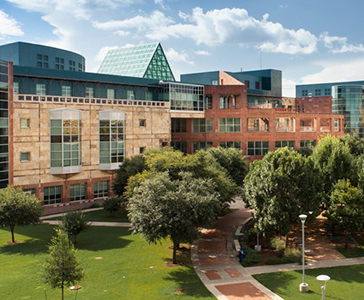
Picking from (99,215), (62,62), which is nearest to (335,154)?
(99,215)

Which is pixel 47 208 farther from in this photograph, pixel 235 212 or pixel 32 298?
pixel 32 298

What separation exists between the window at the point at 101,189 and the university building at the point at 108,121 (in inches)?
5.6

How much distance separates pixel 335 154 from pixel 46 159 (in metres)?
34.1

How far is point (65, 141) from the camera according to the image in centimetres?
5069

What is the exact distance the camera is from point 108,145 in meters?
55.1

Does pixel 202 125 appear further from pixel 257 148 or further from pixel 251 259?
pixel 251 259

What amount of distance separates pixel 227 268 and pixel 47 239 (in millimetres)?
17409

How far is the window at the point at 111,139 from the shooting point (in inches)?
2151

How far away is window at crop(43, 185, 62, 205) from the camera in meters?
49.8

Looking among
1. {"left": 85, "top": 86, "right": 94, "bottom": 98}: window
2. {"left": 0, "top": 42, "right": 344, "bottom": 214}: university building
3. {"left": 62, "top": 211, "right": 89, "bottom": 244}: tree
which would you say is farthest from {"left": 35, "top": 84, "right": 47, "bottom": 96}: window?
{"left": 62, "top": 211, "right": 89, "bottom": 244}: tree

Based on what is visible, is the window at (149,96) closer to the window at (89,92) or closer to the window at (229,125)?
the window at (89,92)

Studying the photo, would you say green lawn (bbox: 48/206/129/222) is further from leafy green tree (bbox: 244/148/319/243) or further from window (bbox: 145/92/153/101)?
window (bbox: 145/92/153/101)

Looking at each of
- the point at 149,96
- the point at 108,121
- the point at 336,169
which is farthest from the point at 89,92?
the point at 336,169

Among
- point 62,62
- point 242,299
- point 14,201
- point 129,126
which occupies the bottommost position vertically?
point 242,299
